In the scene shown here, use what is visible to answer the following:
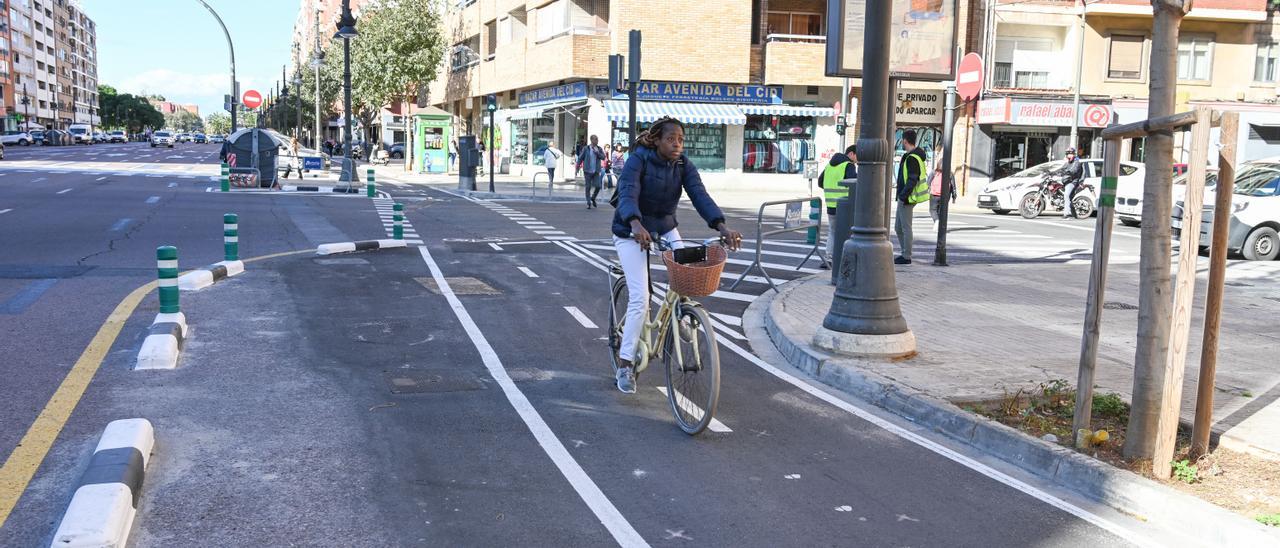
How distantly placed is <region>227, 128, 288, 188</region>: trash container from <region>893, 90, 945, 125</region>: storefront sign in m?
22.1

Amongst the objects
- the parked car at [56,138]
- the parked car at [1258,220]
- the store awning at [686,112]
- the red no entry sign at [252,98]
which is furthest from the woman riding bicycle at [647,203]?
the parked car at [56,138]

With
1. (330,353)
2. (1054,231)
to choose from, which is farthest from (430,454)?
(1054,231)

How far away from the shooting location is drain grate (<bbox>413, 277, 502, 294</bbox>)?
1124cm

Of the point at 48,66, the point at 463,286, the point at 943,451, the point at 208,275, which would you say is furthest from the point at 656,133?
the point at 48,66

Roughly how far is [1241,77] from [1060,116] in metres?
6.75

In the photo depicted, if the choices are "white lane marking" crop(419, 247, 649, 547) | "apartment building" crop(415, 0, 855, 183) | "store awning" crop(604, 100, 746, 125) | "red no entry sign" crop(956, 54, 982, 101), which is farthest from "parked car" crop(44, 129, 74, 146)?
"white lane marking" crop(419, 247, 649, 547)

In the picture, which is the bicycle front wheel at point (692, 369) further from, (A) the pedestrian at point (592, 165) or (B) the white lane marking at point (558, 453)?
(A) the pedestrian at point (592, 165)

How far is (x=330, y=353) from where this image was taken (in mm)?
7855

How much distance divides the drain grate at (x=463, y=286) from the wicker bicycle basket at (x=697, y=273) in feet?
18.5

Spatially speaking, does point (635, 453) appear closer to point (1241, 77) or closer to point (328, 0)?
point (1241, 77)

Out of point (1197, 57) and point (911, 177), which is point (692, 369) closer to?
point (911, 177)

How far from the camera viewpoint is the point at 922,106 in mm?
38812

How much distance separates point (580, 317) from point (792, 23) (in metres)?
31.2

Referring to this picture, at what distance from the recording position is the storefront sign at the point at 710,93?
122ft
